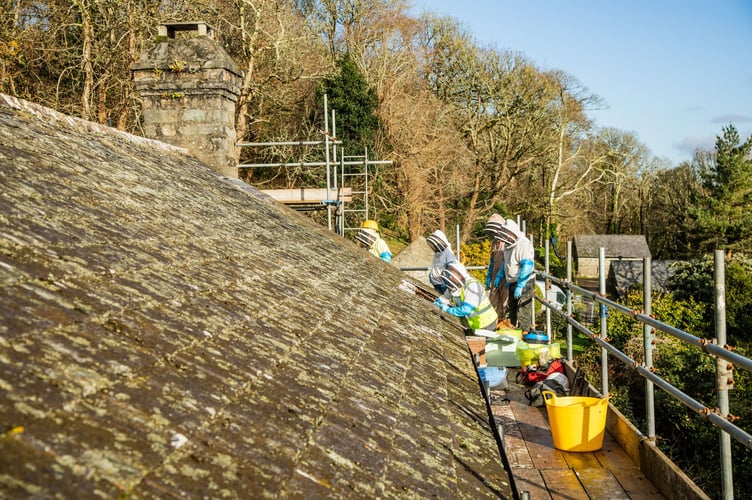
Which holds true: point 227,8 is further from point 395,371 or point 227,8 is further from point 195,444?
point 195,444

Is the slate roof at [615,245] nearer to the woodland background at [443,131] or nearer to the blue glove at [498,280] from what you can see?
the woodland background at [443,131]

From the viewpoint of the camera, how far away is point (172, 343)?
2396 mm

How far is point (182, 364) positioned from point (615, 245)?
4404cm

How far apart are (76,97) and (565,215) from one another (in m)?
30.9

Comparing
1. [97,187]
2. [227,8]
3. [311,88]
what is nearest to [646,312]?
→ [97,187]

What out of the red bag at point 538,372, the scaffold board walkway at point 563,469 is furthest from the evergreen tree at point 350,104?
the scaffold board walkway at point 563,469

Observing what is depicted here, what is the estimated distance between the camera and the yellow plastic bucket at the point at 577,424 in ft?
20.5

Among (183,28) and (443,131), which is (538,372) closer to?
(183,28)

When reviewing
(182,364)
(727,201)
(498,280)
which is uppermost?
(727,201)

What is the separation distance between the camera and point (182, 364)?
2.26 meters

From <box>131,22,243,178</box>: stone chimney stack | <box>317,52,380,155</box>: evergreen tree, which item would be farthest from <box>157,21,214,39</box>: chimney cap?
<box>317,52,380,155</box>: evergreen tree

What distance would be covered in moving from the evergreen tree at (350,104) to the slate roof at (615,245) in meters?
20.7

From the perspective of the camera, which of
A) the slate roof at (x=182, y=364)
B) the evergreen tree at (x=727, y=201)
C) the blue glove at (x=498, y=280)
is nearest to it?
the slate roof at (x=182, y=364)

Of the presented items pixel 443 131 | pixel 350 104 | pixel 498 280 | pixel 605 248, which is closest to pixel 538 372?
pixel 498 280
